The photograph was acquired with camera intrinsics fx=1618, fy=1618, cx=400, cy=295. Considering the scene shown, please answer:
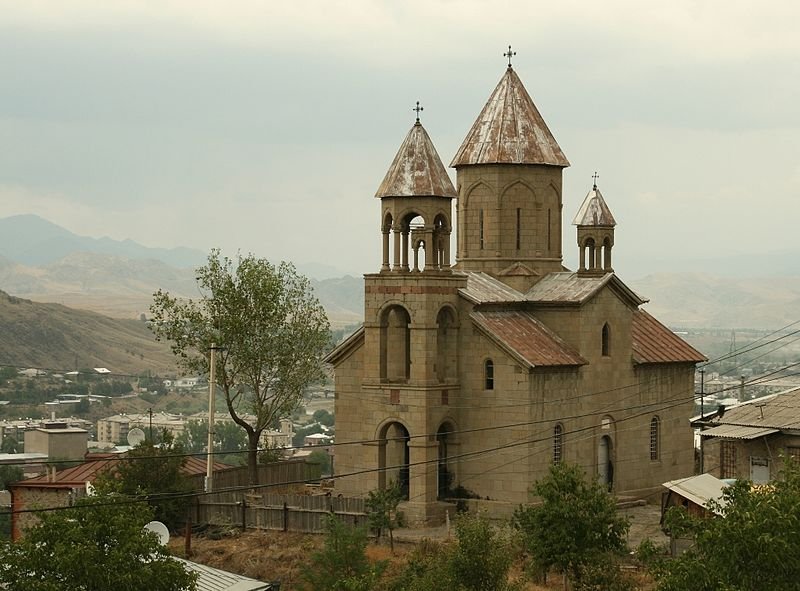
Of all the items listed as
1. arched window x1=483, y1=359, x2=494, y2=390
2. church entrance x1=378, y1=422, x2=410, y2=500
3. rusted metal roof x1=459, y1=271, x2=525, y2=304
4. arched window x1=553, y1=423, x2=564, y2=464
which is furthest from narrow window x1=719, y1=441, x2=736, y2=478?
church entrance x1=378, y1=422, x2=410, y2=500

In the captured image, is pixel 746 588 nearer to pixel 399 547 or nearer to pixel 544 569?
pixel 544 569

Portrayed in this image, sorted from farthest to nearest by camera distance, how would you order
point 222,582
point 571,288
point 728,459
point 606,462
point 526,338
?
1. point 606,462
2. point 571,288
3. point 526,338
4. point 728,459
5. point 222,582

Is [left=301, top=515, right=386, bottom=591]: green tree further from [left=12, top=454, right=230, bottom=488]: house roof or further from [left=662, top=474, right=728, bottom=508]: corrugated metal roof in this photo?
[left=12, top=454, right=230, bottom=488]: house roof

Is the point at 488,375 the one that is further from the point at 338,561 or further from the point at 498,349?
the point at 338,561

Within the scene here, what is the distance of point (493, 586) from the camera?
3828 cm

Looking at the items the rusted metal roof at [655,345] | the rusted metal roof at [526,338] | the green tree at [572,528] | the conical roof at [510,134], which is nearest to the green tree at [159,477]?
the rusted metal roof at [526,338]

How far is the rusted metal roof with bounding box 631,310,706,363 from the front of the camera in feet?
190

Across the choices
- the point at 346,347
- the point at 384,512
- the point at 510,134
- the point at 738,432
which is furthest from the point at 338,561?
the point at 510,134

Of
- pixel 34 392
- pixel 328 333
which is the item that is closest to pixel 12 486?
pixel 328 333

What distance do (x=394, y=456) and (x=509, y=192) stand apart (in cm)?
1060

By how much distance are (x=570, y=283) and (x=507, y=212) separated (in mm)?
3555

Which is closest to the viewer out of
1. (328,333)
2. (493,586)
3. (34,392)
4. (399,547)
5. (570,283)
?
(493,586)

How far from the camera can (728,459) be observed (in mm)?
50812

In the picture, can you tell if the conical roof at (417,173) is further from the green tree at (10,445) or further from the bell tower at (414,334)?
the green tree at (10,445)
